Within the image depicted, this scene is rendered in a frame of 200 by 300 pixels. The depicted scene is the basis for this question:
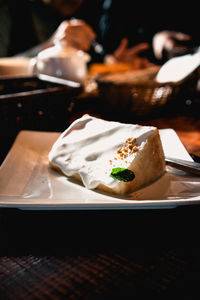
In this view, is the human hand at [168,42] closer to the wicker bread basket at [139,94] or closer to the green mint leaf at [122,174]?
the wicker bread basket at [139,94]

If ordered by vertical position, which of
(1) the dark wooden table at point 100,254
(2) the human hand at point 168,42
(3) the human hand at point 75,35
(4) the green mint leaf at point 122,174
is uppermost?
(3) the human hand at point 75,35

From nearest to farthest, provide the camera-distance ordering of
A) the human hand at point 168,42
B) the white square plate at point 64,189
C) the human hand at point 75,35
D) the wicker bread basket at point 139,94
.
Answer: the white square plate at point 64,189
the wicker bread basket at point 139,94
the human hand at point 75,35
the human hand at point 168,42

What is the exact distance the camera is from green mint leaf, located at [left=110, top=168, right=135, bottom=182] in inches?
24.0

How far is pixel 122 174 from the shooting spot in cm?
62

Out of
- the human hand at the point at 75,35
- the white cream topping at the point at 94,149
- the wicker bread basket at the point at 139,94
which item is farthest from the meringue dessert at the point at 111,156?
the human hand at the point at 75,35

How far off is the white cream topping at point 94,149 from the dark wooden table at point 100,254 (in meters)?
0.11

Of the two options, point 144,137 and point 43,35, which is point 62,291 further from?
point 43,35

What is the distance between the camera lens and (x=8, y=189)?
0.64 m

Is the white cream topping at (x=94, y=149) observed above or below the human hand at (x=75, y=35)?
below

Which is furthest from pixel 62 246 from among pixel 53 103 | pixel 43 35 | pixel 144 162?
pixel 43 35

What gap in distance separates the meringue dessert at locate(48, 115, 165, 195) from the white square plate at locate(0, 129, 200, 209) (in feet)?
0.07

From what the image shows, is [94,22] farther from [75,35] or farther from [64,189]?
[64,189]

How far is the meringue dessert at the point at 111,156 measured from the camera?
63 cm

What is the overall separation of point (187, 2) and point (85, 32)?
7.46 feet
